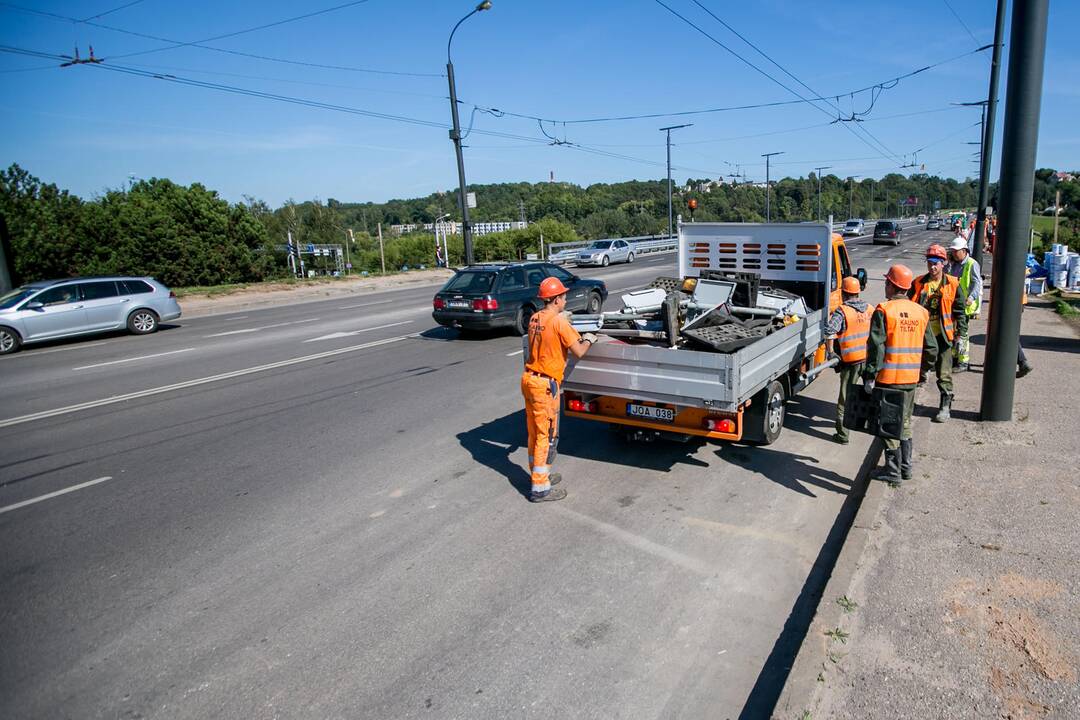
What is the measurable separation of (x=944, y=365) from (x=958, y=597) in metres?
4.03

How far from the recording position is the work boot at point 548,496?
18.5 feet

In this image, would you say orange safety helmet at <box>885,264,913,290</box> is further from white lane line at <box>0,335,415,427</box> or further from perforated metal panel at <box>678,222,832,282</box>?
white lane line at <box>0,335,415,427</box>

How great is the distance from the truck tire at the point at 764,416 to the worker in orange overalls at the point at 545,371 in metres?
1.92

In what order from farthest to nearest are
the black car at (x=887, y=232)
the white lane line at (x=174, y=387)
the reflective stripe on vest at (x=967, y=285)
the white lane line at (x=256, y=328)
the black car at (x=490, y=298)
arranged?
the black car at (x=887, y=232)
the white lane line at (x=256, y=328)
the black car at (x=490, y=298)
the white lane line at (x=174, y=387)
the reflective stripe on vest at (x=967, y=285)

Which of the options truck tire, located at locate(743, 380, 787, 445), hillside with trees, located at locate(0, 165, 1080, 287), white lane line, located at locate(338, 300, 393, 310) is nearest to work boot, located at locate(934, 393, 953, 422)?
truck tire, located at locate(743, 380, 787, 445)

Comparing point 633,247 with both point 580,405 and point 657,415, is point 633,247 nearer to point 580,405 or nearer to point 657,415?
point 580,405

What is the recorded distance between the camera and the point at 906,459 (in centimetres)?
559

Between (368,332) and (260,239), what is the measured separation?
1870 cm

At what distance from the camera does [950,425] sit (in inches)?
276

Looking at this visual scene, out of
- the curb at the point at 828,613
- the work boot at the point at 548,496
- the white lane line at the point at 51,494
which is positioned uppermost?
the white lane line at the point at 51,494

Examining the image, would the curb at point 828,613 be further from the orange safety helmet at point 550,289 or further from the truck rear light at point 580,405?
the orange safety helmet at point 550,289

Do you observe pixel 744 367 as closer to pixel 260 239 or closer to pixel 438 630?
pixel 438 630

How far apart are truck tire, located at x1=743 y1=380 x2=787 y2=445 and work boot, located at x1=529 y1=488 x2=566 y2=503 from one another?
205 centimetres

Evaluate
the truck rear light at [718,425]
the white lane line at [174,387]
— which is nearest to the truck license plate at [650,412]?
the truck rear light at [718,425]
